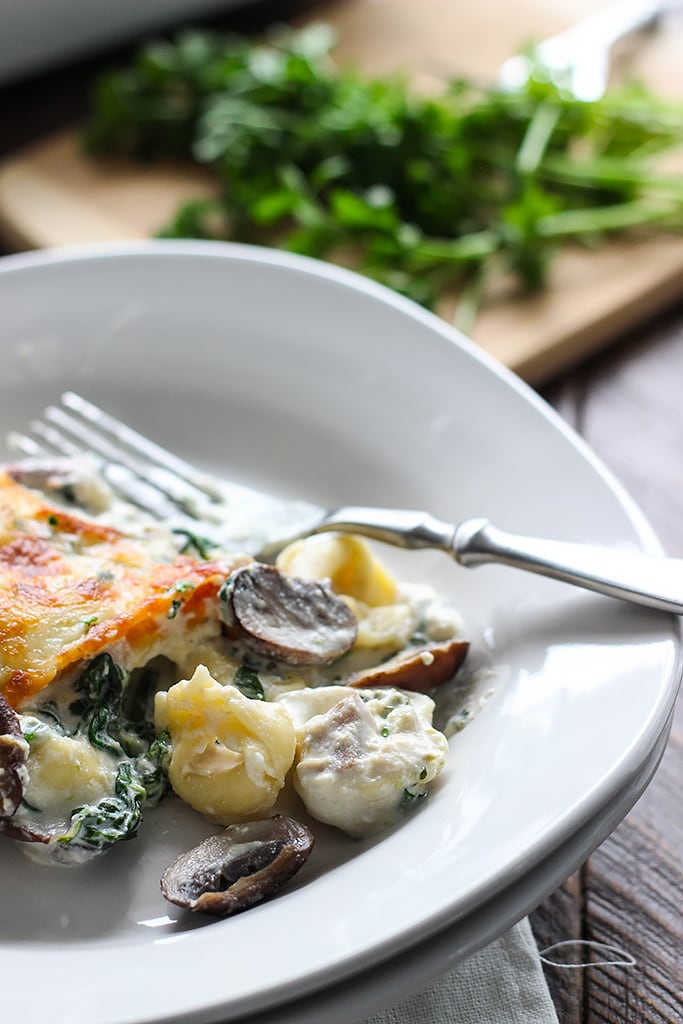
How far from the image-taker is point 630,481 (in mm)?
2723

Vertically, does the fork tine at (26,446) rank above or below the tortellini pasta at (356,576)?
below

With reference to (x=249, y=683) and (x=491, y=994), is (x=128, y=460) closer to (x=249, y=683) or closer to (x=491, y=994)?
(x=249, y=683)

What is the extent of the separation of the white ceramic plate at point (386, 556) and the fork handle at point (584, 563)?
6 cm

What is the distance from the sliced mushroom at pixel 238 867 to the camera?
151 centimetres

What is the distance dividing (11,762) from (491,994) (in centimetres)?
76

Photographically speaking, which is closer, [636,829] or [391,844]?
[391,844]

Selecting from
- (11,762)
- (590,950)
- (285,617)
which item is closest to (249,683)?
(285,617)

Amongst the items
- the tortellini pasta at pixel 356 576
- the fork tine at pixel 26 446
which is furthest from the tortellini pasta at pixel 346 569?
the fork tine at pixel 26 446

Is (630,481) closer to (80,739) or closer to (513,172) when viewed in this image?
(513,172)

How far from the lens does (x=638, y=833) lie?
193 cm

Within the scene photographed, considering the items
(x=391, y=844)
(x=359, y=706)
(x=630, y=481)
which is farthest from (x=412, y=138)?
(x=391, y=844)

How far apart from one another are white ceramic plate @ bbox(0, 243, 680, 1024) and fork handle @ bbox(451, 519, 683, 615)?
0.19 ft

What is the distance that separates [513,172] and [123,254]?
137cm

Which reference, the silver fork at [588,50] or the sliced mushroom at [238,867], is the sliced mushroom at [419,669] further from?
the silver fork at [588,50]
